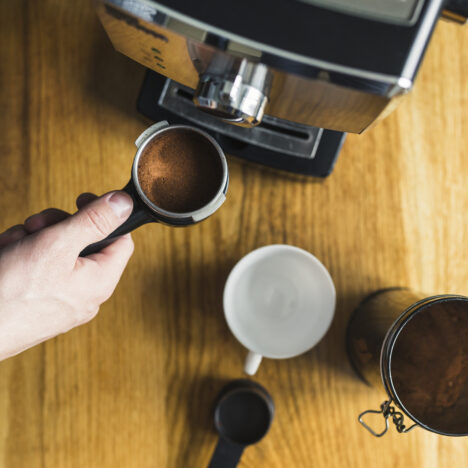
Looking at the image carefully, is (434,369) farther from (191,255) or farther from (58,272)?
(58,272)

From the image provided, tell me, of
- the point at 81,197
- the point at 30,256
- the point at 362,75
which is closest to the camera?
the point at 362,75

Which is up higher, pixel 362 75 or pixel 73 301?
pixel 362 75

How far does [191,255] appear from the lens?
641mm

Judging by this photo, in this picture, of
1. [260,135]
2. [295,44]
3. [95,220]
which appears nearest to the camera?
[295,44]

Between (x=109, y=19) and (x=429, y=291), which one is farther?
(x=429, y=291)

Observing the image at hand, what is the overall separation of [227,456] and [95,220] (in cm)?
35

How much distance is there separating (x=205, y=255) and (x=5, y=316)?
0.87 ft

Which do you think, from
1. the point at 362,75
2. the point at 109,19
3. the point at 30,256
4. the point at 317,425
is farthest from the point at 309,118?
the point at 317,425

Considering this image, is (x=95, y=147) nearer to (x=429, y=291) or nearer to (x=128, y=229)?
(x=128, y=229)

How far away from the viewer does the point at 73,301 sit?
1.71ft

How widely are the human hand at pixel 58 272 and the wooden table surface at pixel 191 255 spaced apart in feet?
0.34

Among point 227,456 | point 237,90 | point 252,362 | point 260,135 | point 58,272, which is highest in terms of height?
point 237,90

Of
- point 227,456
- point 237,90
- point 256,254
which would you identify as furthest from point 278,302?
point 237,90

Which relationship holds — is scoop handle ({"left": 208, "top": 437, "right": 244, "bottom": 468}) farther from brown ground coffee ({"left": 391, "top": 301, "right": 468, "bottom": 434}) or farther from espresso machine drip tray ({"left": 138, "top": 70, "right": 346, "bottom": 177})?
espresso machine drip tray ({"left": 138, "top": 70, "right": 346, "bottom": 177})
